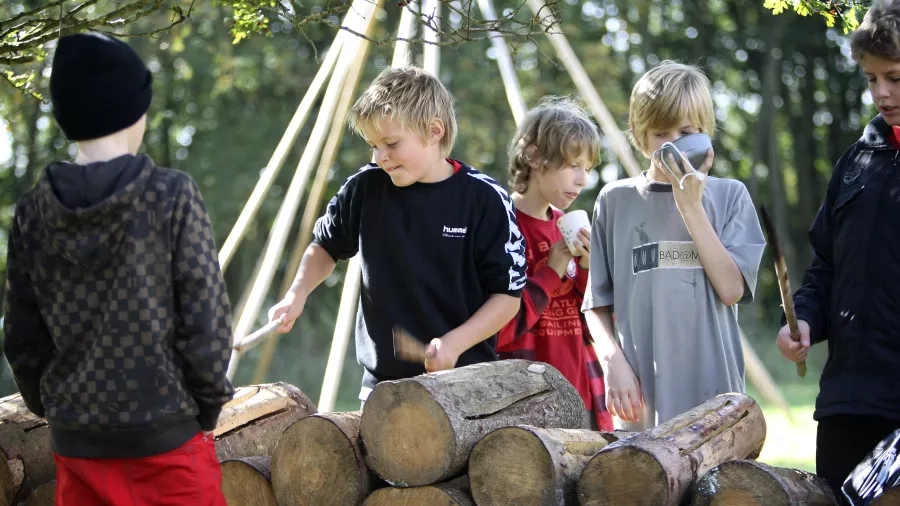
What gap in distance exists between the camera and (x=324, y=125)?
536cm

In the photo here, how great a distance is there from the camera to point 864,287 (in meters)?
2.98

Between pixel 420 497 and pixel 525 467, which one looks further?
pixel 420 497

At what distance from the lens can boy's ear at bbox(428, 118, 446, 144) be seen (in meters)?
3.39

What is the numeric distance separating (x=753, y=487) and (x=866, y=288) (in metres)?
0.70

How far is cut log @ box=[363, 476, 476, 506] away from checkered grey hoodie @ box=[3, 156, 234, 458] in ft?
2.63

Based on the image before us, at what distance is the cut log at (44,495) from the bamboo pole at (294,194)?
155 centimetres

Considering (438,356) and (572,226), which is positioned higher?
(572,226)

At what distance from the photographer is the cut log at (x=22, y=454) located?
3457mm

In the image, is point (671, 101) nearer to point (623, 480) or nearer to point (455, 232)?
point (455, 232)

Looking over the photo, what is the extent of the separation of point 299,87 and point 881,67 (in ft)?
47.7

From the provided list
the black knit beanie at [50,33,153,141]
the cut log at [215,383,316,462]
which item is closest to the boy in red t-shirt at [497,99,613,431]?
the cut log at [215,383,316,462]

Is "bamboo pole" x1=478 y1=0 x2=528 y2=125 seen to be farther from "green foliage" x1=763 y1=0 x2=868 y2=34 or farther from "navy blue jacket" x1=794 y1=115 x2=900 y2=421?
"navy blue jacket" x1=794 y1=115 x2=900 y2=421

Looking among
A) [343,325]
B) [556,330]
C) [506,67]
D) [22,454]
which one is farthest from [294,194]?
[22,454]

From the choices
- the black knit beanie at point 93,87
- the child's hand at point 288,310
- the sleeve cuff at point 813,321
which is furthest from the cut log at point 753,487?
the black knit beanie at point 93,87
